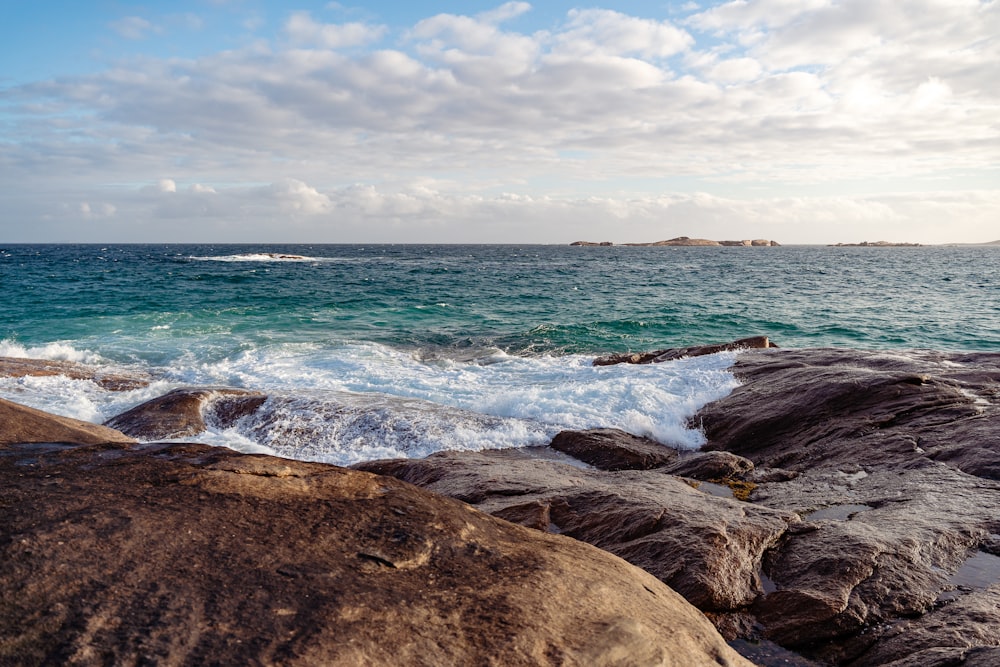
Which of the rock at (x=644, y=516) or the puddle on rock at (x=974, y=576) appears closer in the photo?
the puddle on rock at (x=974, y=576)

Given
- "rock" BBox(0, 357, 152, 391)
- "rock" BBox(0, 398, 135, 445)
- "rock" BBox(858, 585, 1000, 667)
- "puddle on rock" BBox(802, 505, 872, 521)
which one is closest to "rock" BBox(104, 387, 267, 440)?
"rock" BBox(0, 357, 152, 391)

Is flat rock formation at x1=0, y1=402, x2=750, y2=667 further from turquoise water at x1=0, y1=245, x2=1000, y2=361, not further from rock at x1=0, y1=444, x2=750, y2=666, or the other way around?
turquoise water at x1=0, y1=245, x2=1000, y2=361

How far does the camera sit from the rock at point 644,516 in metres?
4.72

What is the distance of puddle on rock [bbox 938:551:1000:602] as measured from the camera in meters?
4.57

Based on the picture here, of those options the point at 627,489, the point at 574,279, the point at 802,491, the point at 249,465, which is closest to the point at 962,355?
the point at 802,491

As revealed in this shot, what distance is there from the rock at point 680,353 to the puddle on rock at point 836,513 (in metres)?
9.47

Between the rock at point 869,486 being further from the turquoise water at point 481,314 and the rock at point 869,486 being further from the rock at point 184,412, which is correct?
the turquoise water at point 481,314

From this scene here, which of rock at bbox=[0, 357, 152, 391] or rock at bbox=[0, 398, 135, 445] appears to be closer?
rock at bbox=[0, 398, 135, 445]

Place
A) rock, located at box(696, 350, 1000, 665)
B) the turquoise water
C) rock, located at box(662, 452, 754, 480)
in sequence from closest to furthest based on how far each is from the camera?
rock, located at box(696, 350, 1000, 665)
rock, located at box(662, 452, 754, 480)
the turquoise water

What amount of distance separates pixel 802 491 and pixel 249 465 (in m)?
6.12

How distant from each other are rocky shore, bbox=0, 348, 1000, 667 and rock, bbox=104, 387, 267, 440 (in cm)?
575

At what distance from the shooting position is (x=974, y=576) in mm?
4816

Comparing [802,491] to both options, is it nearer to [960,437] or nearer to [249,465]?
[960,437]

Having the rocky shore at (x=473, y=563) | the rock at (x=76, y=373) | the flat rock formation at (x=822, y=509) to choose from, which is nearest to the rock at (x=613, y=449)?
the flat rock formation at (x=822, y=509)
